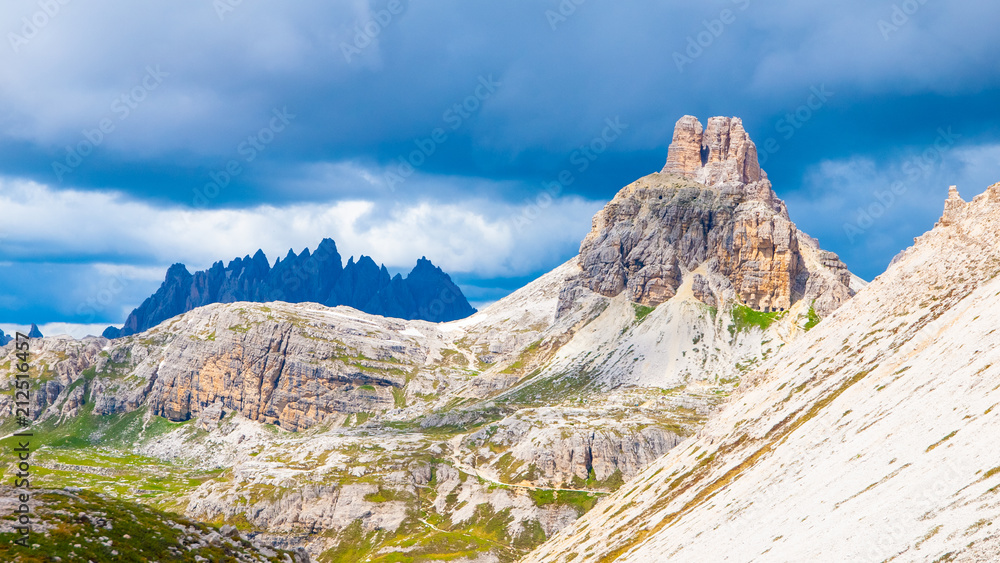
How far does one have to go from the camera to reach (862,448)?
9656 centimetres

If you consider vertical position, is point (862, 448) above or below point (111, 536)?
below

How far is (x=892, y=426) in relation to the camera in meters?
96.4

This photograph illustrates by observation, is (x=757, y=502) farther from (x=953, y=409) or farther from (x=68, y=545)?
(x=68, y=545)

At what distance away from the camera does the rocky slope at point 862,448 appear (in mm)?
71562

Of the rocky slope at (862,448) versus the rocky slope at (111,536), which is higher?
the rocky slope at (111,536)

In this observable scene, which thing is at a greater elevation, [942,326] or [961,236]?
[961,236]

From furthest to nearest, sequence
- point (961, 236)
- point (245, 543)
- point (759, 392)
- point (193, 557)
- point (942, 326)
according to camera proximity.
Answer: point (759, 392)
point (961, 236)
point (942, 326)
point (245, 543)
point (193, 557)

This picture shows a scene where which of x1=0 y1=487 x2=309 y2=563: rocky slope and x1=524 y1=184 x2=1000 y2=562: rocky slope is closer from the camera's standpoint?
x1=0 y1=487 x2=309 y2=563: rocky slope

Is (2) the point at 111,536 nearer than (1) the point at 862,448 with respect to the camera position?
Yes

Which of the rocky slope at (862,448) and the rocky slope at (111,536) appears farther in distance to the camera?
the rocky slope at (862,448)

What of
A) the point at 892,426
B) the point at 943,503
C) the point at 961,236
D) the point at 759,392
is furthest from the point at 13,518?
the point at 961,236

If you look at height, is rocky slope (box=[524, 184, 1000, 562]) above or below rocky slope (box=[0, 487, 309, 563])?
below

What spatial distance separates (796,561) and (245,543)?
5260 cm

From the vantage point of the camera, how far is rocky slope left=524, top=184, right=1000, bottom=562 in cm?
7156
